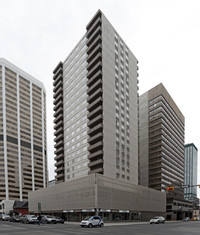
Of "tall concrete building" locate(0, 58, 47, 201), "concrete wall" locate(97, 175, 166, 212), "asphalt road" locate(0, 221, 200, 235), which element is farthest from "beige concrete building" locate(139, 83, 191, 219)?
"asphalt road" locate(0, 221, 200, 235)

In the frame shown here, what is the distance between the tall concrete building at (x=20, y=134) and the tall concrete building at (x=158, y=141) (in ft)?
219

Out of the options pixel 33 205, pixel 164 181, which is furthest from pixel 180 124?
pixel 33 205

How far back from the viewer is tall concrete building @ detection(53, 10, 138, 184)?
70.9m

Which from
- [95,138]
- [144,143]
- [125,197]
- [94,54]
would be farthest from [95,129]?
[144,143]

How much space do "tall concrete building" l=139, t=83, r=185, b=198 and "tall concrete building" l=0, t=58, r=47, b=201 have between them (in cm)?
6683

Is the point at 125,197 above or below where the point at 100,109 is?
below

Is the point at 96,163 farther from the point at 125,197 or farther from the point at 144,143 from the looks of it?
the point at 144,143

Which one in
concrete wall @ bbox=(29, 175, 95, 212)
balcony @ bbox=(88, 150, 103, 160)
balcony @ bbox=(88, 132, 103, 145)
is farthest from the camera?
balcony @ bbox=(88, 132, 103, 145)

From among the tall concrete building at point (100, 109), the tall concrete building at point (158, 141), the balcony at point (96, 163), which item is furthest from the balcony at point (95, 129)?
the tall concrete building at point (158, 141)

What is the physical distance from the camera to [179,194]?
443ft

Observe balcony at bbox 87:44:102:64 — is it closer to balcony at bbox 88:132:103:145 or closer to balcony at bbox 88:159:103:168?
balcony at bbox 88:132:103:145

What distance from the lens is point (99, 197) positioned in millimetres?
56938

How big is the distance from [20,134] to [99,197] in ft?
325

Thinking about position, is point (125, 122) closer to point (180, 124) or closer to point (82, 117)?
point (82, 117)
